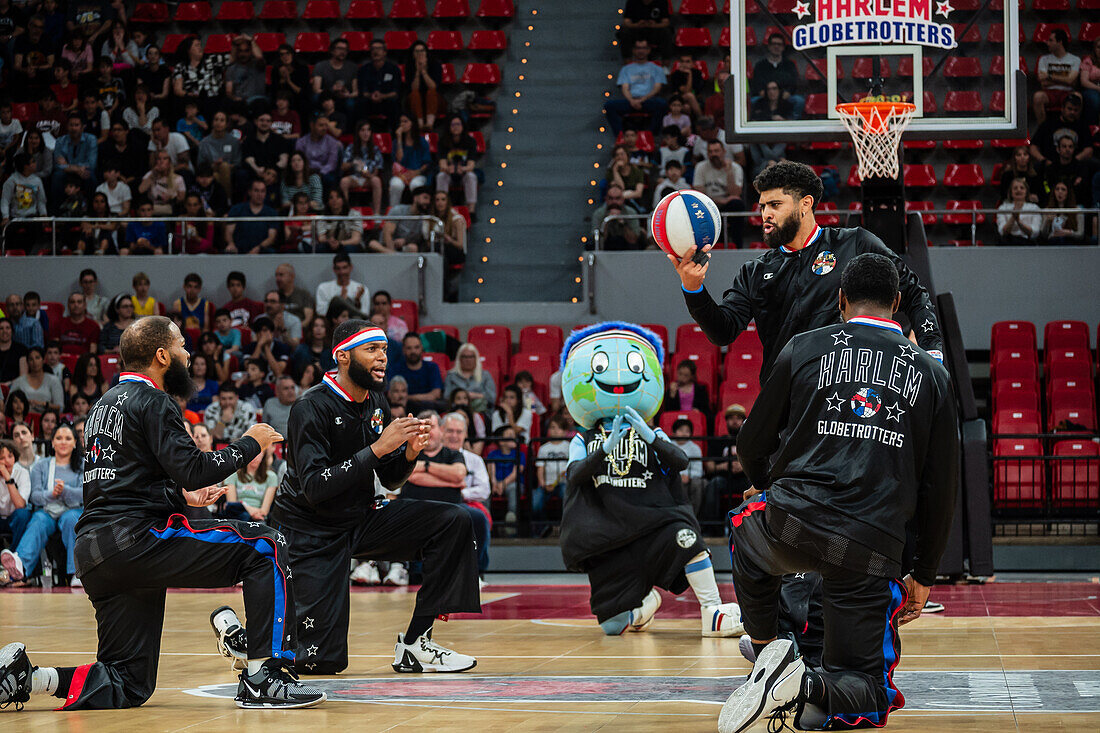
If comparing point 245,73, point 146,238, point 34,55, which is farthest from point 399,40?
point 34,55

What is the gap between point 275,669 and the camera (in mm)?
5504

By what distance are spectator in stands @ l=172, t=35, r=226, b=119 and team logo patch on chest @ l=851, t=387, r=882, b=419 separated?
48.6ft

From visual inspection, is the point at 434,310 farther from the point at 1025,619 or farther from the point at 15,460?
the point at 1025,619

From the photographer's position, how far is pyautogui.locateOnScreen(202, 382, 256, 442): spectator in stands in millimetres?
12781

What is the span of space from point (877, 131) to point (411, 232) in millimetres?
6963

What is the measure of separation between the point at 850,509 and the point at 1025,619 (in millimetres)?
4084

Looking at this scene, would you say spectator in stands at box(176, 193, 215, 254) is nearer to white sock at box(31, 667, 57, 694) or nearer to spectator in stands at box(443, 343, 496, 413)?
spectator in stands at box(443, 343, 496, 413)

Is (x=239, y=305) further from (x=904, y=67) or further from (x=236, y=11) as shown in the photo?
(x=904, y=67)

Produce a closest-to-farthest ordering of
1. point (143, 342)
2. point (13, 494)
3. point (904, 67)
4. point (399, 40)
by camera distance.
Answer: point (143, 342) → point (904, 67) → point (13, 494) → point (399, 40)

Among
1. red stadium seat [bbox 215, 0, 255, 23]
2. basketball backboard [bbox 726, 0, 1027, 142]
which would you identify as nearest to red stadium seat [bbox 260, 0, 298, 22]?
red stadium seat [bbox 215, 0, 255, 23]

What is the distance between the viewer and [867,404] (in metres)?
4.58

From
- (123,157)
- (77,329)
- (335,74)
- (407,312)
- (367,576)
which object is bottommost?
(367,576)

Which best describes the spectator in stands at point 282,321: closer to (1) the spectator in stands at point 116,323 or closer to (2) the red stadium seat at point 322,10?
(1) the spectator in stands at point 116,323

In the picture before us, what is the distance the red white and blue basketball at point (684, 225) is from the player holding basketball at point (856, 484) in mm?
931
